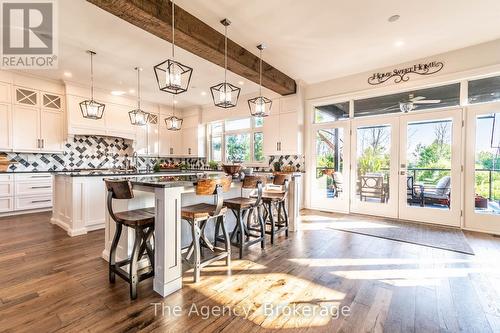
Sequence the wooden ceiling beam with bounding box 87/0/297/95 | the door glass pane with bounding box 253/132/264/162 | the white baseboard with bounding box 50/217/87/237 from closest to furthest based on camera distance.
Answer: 1. the wooden ceiling beam with bounding box 87/0/297/95
2. the white baseboard with bounding box 50/217/87/237
3. the door glass pane with bounding box 253/132/264/162

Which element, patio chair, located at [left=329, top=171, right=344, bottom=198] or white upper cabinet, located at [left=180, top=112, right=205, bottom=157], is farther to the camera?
white upper cabinet, located at [left=180, top=112, right=205, bottom=157]

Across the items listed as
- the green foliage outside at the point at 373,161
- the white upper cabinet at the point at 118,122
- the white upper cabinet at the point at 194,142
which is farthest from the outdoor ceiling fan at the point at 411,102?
the white upper cabinet at the point at 118,122

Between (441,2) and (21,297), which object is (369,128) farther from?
(21,297)

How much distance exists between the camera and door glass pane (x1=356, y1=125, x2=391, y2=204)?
14.9 ft

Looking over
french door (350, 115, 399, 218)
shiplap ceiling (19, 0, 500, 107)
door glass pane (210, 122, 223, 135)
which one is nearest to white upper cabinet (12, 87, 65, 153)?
shiplap ceiling (19, 0, 500, 107)

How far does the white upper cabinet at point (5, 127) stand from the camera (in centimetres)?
446

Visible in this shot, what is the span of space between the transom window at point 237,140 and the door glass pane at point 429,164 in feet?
10.5

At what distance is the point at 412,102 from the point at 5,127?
306 inches

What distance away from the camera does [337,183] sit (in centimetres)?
507

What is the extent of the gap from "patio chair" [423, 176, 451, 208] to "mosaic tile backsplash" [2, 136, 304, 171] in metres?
2.38

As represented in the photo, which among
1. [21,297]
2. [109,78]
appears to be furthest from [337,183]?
[109,78]

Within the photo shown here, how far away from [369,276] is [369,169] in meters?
2.94

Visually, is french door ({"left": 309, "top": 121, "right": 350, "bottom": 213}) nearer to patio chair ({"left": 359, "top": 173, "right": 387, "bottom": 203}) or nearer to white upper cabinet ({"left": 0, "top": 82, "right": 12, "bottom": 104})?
patio chair ({"left": 359, "top": 173, "right": 387, "bottom": 203})

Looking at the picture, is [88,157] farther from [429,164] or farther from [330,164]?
[429,164]
